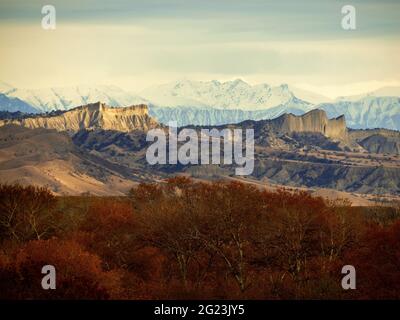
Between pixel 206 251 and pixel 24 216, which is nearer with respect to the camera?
pixel 206 251

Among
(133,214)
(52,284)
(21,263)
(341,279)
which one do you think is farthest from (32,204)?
(341,279)

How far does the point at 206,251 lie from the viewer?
119562mm

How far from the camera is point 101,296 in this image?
102 meters

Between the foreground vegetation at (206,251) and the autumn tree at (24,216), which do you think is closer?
the foreground vegetation at (206,251)

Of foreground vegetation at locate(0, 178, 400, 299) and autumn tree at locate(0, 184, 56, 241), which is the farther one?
autumn tree at locate(0, 184, 56, 241)

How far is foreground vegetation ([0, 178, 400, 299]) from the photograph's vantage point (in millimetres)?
108375

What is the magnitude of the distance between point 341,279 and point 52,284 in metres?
39.9

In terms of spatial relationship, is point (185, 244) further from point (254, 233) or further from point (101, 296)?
point (101, 296)

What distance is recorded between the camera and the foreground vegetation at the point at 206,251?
4267 inches
